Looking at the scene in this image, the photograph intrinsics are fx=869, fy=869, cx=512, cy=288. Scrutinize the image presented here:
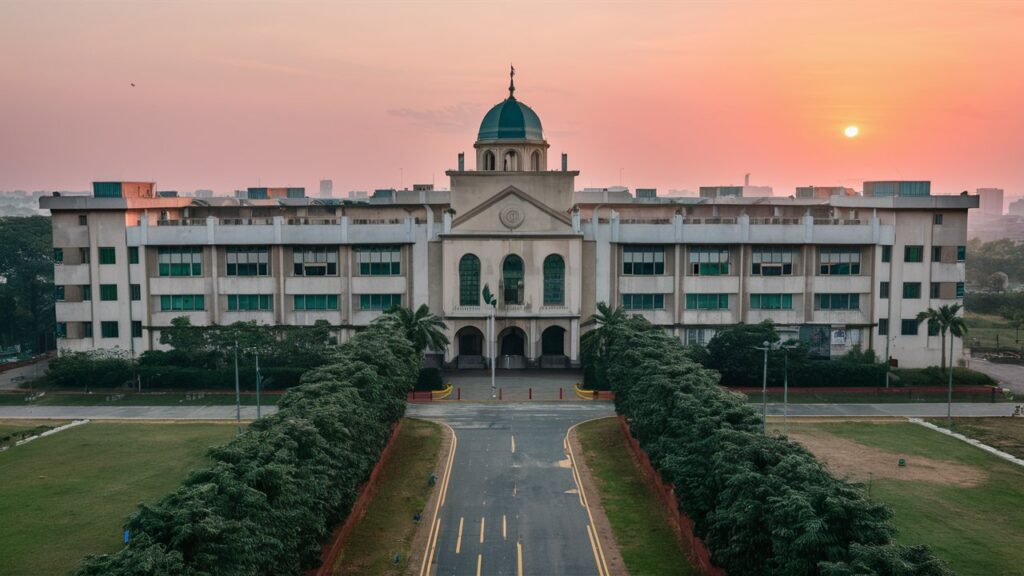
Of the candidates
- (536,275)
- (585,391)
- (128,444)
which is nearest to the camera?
(128,444)

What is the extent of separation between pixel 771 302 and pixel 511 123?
35.2 metres

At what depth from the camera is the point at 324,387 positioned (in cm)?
5094

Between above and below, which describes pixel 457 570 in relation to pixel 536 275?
below

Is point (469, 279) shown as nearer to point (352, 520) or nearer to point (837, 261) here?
point (837, 261)

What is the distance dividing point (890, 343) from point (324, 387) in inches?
2723

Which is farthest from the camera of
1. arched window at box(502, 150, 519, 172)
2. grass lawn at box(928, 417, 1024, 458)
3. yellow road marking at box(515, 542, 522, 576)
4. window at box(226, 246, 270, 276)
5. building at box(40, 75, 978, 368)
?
arched window at box(502, 150, 519, 172)

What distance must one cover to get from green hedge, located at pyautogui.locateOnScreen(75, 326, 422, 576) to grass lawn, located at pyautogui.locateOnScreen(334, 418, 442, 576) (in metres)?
2.25

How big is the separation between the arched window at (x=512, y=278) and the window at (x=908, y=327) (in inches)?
1671

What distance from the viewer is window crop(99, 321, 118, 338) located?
95000 mm

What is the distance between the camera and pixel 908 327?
315ft

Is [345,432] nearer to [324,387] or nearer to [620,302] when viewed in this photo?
[324,387]

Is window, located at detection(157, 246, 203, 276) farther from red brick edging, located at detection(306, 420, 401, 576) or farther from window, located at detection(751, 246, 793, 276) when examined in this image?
window, located at detection(751, 246, 793, 276)

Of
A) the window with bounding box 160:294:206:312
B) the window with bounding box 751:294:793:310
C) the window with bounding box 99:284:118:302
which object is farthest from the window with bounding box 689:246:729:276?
the window with bounding box 99:284:118:302

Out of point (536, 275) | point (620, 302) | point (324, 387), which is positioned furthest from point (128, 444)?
point (620, 302)
